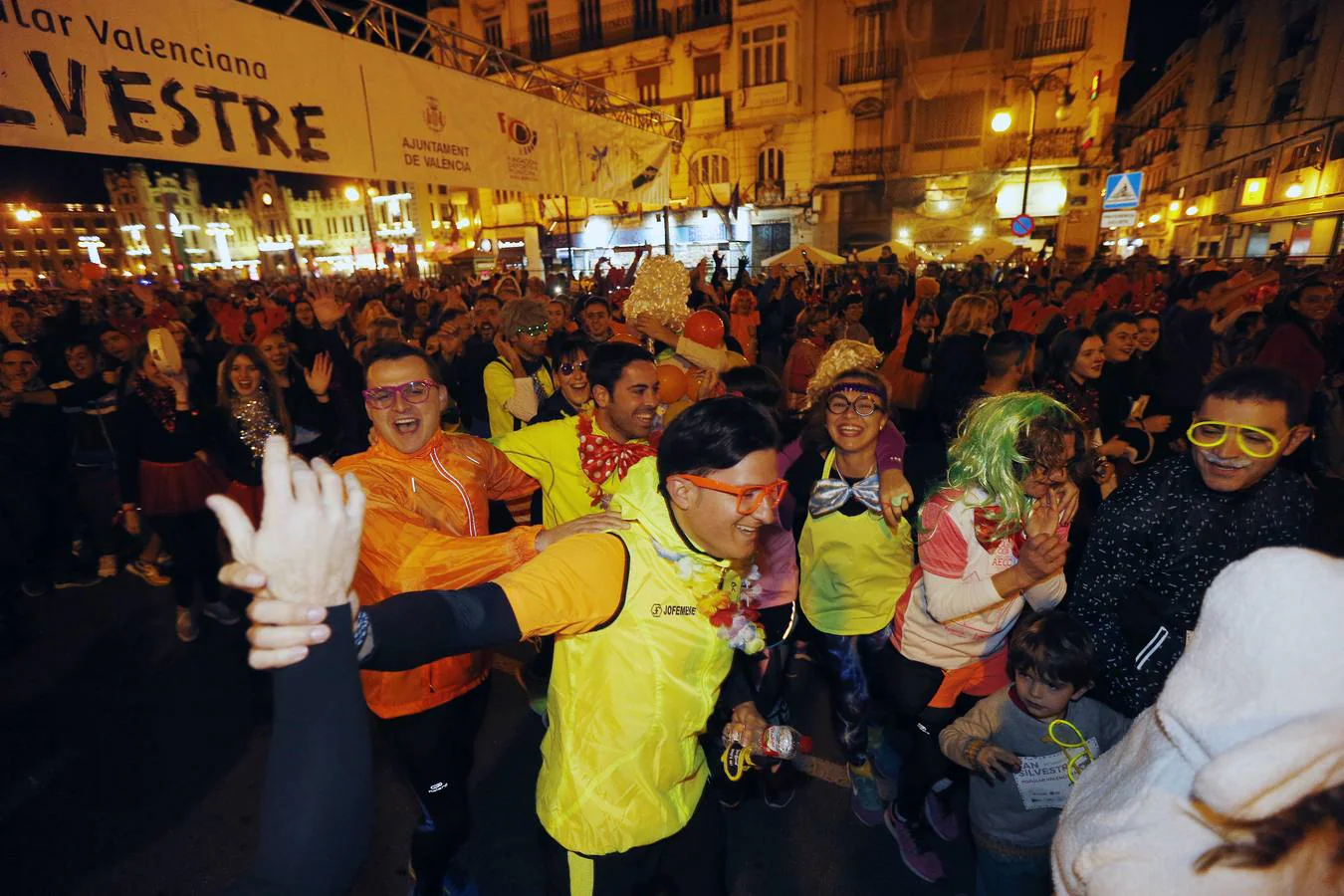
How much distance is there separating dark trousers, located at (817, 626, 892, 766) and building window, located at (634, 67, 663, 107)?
102ft

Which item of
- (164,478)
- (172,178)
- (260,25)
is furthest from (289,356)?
(172,178)

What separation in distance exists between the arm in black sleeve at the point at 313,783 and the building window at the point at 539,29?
36968 millimetres

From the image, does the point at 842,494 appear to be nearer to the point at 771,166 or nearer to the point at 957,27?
the point at 771,166

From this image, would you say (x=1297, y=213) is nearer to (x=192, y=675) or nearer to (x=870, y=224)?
(x=870, y=224)

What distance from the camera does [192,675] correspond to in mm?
4332

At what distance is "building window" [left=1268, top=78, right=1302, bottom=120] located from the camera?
2567 centimetres

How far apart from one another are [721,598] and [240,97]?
571 centimetres

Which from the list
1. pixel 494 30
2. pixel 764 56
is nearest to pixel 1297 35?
pixel 764 56

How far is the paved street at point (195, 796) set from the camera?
9.47 feet

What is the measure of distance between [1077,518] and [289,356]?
20.8ft

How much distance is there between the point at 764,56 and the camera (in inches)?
1046

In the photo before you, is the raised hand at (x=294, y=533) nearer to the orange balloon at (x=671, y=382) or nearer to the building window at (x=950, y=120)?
the orange balloon at (x=671, y=382)

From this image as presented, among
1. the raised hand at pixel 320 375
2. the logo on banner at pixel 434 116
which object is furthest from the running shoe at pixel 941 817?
the logo on banner at pixel 434 116

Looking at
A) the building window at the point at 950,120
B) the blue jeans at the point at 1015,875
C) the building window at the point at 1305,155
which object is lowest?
the blue jeans at the point at 1015,875
